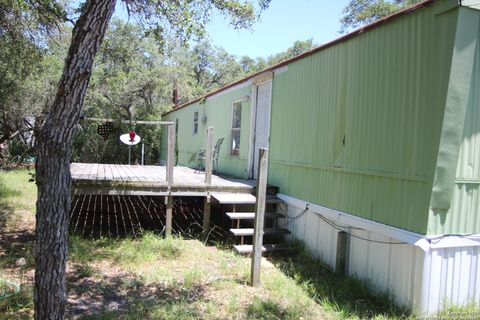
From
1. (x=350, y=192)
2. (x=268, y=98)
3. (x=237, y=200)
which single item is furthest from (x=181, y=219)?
(x=350, y=192)

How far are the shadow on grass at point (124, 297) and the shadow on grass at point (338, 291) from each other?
51.0 inches

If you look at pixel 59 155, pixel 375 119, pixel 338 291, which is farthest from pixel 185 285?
pixel 375 119

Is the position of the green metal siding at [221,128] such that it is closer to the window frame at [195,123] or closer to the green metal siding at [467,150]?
the window frame at [195,123]

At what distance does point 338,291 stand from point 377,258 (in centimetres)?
58

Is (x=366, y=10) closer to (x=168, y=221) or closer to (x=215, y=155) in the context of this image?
(x=215, y=155)

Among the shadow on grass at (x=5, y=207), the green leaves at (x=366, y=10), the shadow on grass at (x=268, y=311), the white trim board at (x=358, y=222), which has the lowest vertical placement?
the shadow on grass at (x=268, y=311)

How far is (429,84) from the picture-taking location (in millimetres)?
3998

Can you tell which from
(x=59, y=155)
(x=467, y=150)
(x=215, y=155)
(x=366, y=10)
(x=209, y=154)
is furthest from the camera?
(x=366, y=10)

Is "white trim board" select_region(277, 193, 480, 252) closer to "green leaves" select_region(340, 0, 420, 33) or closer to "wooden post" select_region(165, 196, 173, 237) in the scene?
"wooden post" select_region(165, 196, 173, 237)

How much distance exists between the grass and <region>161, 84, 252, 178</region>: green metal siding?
292 centimetres

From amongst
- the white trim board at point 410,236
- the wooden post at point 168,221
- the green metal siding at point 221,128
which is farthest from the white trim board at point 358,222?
the green metal siding at point 221,128

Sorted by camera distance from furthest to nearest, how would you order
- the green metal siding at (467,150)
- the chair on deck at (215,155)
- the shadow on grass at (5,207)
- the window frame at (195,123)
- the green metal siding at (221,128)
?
the window frame at (195,123), the chair on deck at (215,155), the green metal siding at (221,128), the shadow on grass at (5,207), the green metal siding at (467,150)

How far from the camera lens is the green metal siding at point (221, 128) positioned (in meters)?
8.85

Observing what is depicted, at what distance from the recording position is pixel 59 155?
8.18 ft
